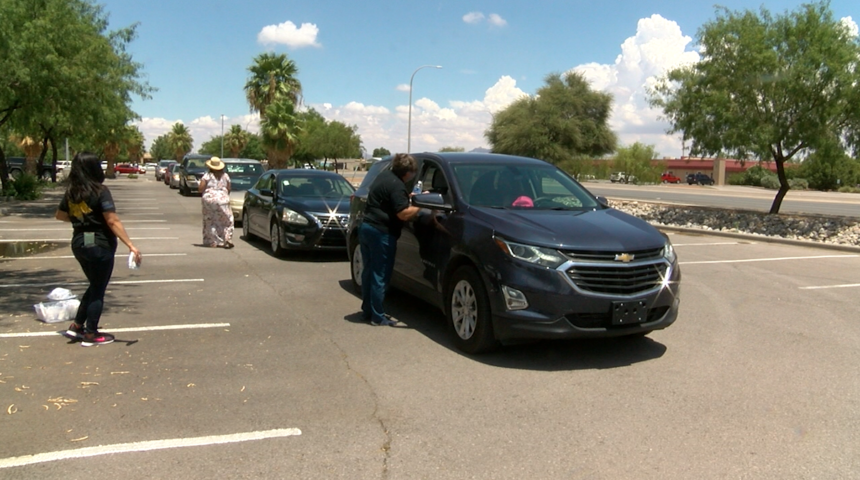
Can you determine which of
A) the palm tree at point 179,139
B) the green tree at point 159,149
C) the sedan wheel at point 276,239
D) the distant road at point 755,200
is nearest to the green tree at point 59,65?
the sedan wheel at point 276,239

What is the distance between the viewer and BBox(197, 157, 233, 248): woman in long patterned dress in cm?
1300

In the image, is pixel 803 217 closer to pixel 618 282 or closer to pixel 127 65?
pixel 618 282

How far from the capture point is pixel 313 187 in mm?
13086

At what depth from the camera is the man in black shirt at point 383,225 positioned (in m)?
6.88

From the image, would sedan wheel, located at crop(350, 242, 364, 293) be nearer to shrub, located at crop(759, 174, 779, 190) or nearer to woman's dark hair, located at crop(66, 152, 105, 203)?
woman's dark hair, located at crop(66, 152, 105, 203)

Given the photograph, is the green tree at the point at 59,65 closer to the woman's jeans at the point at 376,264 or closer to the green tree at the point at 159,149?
the woman's jeans at the point at 376,264

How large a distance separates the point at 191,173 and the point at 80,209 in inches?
1110

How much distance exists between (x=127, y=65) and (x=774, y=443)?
958 inches

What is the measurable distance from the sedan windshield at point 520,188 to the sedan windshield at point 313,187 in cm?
610

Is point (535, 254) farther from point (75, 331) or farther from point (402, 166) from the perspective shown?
point (75, 331)

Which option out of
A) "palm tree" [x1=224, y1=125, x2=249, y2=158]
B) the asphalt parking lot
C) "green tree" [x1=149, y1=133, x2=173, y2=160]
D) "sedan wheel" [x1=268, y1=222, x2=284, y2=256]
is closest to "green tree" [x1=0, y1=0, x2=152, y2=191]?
"sedan wheel" [x1=268, y1=222, x2=284, y2=256]

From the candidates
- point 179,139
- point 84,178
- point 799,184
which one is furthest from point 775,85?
point 179,139

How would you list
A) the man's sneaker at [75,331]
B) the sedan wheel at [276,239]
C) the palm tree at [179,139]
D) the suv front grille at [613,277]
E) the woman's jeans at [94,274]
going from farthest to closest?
the palm tree at [179,139]
the sedan wheel at [276,239]
the man's sneaker at [75,331]
the woman's jeans at [94,274]
the suv front grille at [613,277]

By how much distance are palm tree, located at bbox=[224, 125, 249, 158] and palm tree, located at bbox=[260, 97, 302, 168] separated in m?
38.6
